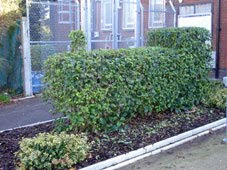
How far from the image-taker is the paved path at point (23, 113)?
756cm

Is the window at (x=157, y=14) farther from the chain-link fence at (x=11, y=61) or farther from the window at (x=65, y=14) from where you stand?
the chain-link fence at (x=11, y=61)

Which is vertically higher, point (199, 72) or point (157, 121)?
point (199, 72)

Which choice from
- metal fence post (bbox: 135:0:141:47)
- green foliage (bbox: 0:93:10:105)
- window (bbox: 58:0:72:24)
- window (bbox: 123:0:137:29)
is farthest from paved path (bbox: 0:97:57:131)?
window (bbox: 123:0:137:29)

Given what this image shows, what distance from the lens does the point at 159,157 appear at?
5379 millimetres

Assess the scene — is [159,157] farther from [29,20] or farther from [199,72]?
[29,20]

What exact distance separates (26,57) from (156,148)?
579cm

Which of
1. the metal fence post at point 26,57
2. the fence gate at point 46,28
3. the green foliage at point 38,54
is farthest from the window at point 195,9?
the metal fence post at point 26,57

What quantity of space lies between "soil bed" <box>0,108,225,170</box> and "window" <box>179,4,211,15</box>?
6.96 metres

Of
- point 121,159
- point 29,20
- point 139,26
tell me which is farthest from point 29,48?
point 121,159

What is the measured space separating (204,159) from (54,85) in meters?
2.50

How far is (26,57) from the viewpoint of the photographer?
10242 millimetres

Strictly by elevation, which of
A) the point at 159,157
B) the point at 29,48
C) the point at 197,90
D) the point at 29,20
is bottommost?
the point at 159,157

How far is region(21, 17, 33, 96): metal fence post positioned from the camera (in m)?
10.1

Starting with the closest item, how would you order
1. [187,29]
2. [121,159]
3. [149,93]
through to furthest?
[121,159]
[149,93]
[187,29]
